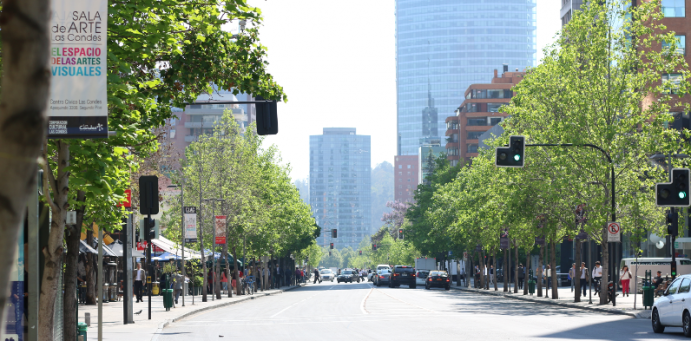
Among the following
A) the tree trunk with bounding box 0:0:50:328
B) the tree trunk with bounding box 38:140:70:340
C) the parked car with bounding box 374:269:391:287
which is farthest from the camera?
the parked car with bounding box 374:269:391:287

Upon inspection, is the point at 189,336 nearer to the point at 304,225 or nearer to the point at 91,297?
the point at 91,297

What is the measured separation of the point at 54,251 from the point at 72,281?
324 centimetres

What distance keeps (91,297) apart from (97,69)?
31586mm

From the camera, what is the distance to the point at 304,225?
257 ft

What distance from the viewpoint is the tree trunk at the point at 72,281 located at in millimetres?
→ 13607

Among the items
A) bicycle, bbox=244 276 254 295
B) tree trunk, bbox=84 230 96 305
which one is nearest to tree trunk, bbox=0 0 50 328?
tree trunk, bbox=84 230 96 305

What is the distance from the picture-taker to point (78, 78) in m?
9.11

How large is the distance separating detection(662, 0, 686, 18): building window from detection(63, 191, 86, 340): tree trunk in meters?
58.4

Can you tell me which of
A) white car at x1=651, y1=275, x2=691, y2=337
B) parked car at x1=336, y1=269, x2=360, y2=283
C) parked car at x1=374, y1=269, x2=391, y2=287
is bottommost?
parked car at x1=336, y1=269, x2=360, y2=283

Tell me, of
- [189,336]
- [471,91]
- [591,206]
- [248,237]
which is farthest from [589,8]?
[471,91]

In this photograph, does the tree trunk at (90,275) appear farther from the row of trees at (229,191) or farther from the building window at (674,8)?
the building window at (674,8)

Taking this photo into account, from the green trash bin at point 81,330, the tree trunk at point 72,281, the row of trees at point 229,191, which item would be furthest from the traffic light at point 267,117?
the row of trees at point 229,191

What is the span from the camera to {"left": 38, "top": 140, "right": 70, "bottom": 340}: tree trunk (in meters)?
10.9

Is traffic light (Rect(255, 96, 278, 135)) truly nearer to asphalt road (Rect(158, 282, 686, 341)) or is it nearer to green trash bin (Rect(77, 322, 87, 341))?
green trash bin (Rect(77, 322, 87, 341))
